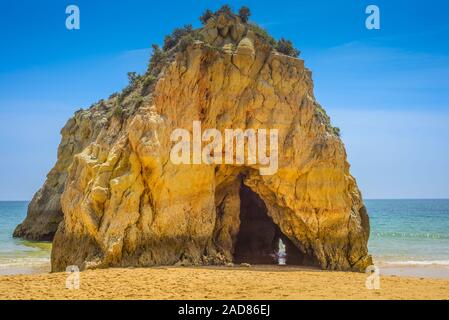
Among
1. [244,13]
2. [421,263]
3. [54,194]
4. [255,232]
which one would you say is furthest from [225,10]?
[54,194]

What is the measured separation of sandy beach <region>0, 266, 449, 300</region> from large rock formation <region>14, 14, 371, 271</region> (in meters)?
1.83

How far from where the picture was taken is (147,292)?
12961 millimetres

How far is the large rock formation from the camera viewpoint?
1716cm

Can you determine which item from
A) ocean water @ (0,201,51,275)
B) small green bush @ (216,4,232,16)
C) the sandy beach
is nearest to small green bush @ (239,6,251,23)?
small green bush @ (216,4,232,16)

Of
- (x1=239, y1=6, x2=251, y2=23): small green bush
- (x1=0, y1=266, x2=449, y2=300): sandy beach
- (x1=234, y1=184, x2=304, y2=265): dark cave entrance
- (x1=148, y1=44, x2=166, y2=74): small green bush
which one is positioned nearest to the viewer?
(x1=0, y1=266, x2=449, y2=300): sandy beach

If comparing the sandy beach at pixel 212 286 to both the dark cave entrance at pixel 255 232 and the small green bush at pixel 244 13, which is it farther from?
the small green bush at pixel 244 13

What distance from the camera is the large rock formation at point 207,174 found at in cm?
1716

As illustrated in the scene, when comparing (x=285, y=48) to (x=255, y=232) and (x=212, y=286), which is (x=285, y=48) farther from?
(x=212, y=286)

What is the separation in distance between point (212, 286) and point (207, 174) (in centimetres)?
521

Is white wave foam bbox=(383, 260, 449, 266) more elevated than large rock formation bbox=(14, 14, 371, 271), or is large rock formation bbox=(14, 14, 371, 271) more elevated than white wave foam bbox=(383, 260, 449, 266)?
large rock formation bbox=(14, 14, 371, 271)

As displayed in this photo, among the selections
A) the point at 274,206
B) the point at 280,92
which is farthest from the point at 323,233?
the point at 280,92

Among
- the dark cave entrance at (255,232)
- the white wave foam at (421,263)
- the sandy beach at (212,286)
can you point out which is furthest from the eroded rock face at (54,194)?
the sandy beach at (212,286)

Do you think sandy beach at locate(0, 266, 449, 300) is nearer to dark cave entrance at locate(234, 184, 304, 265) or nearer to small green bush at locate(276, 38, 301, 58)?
dark cave entrance at locate(234, 184, 304, 265)

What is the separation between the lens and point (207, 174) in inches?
719
